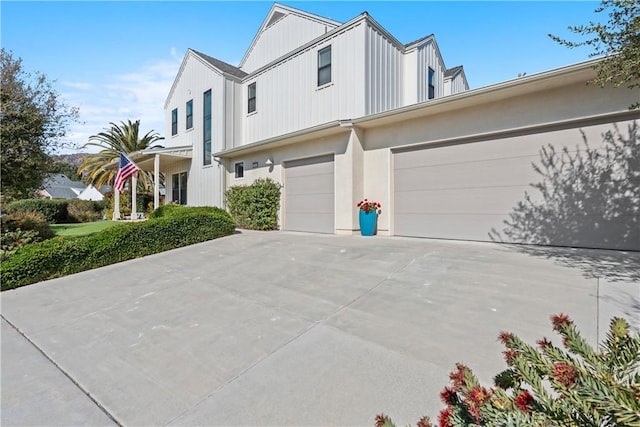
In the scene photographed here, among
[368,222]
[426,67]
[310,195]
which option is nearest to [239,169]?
[310,195]

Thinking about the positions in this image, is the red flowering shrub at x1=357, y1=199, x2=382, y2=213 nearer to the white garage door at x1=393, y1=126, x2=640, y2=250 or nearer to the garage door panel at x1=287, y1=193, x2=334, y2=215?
the white garage door at x1=393, y1=126, x2=640, y2=250

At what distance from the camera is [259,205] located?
36.5 feet

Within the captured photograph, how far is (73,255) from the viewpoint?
632 cm

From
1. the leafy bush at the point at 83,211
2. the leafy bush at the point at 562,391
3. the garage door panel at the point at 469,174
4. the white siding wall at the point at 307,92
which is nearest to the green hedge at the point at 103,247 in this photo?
the white siding wall at the point at 307,92

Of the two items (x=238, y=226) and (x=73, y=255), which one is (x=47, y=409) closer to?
(x=73, y=255)

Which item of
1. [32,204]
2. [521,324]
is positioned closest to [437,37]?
[521,324]

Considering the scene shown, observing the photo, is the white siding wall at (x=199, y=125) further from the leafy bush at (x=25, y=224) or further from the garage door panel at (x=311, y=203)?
the leafy bush at (x=25, y=224)

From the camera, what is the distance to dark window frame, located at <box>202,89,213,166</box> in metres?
14.1

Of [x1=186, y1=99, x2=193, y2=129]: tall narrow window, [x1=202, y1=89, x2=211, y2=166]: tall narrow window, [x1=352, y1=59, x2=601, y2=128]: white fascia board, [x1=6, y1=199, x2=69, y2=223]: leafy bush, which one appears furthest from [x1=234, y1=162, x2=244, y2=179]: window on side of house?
[x1=6, y1=199, x2=69, y2=223]: leafy bush

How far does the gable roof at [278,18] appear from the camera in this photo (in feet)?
37.4

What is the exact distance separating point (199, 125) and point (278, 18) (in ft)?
19.3

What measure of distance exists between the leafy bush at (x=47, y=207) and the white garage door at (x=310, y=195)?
15255mm

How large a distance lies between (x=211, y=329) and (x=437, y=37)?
1379 centimetres

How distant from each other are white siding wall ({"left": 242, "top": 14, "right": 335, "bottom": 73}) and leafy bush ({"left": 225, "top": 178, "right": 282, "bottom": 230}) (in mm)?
5777
